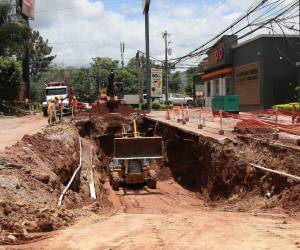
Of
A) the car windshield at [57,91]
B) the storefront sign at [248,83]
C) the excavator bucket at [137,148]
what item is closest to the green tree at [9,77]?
the car windshield at [57,91]

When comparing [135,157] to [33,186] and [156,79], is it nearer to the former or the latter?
[33,186]

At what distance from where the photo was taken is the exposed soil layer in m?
15.2

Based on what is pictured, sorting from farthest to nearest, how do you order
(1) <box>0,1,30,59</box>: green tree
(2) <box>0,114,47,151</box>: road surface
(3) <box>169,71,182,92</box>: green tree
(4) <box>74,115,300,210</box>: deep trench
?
1. (3) <box>169,71,182,92</box>: green tree
2. (1) <box>0,1,30,59</box>: green tree
3. (2) <box>0,114,47,151</box>: road surface
4. (4) <box>74,115,300,210</box>: deep trench

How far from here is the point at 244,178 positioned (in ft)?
60.3

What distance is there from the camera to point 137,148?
24.9m

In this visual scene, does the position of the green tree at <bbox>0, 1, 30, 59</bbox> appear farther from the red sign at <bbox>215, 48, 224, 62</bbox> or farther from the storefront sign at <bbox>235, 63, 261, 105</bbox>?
the storefront sign at <bbox>235, 63, 261, 105</bbox>

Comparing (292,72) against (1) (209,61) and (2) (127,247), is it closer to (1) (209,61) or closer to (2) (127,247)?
(1) (209,61)

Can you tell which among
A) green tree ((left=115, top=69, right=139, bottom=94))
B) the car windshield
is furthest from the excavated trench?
green tree ((left=115, top=69, right=139, bottom=94))

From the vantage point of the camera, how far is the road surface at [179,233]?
8.73 metres

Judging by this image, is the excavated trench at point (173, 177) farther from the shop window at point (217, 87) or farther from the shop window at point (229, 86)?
the shop window at point (217, 87)

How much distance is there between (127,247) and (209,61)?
160 feet

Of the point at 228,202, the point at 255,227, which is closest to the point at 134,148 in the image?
the point at 228,202

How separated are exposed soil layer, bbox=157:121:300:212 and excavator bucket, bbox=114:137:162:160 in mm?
2123

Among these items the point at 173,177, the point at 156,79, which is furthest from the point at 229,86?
the point at 173,177
